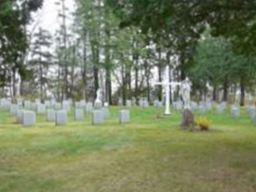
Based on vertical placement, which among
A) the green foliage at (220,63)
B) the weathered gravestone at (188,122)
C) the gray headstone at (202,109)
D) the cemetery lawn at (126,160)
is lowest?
the cemetery lawn at (126,160)

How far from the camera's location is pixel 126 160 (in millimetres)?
13844

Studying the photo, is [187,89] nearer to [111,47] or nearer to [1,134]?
[1,134]

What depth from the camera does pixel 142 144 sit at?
16.6m

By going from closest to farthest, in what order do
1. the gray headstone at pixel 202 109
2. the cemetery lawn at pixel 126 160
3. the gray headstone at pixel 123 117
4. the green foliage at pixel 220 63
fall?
the cemetery lawn at pixel 126 160 < the gray headstone at pixel 123 117 < the gray headstone at pixel 202 109 < the green foliage at pixel 220 63

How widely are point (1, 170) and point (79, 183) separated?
2435mm

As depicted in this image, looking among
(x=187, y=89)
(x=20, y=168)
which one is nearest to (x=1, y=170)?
(x=20, y=168)

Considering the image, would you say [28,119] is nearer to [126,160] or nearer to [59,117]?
[59,117]

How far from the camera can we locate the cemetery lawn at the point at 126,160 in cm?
1111

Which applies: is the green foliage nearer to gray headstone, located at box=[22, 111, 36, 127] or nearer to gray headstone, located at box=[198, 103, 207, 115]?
A: gray headstone, located at box=[198, 103, 207, 115]

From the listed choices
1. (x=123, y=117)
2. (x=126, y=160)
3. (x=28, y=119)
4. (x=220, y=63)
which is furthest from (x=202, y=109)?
(x=126, y=160)

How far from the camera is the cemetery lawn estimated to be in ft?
36.4

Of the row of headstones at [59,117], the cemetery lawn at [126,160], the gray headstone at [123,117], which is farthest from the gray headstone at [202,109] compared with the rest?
the cemetery lawn at [126,160]

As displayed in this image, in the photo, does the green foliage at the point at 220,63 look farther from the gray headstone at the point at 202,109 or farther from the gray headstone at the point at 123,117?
the gray headstone at the point at 123,117

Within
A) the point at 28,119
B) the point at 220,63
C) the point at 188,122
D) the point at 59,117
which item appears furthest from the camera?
the point at 220,63
